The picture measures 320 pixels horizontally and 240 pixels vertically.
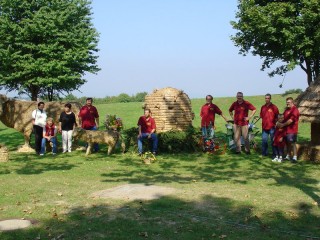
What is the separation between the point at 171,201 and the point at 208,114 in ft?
27.0

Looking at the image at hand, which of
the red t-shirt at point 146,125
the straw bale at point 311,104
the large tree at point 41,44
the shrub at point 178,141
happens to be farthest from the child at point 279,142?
the large tree at point 41,44

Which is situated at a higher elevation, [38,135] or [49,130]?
[49,130]

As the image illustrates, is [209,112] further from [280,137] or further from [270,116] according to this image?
[280,137]

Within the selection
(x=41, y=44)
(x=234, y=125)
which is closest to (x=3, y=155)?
(x=234, y=125)

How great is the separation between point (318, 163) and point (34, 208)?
900 cm

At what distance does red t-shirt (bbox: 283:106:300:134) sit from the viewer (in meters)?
12.7

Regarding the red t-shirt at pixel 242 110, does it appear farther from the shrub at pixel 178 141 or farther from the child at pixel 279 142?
the shrub at pixel 178 141

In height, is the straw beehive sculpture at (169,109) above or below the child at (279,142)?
above

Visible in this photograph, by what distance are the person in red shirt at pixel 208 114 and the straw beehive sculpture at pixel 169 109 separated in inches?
62.0

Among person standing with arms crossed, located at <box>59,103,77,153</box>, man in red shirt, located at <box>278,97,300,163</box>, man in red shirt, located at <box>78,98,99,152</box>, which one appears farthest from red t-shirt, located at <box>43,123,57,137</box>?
man in red shirt, located at <box>278,97,300,163</box>

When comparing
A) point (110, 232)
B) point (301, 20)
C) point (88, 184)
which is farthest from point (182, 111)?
point (110, 232)

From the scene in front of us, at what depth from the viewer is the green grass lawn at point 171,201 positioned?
614 centimetres

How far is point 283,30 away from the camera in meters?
22.1

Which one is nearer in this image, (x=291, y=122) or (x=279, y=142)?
(x=291, y=122)
